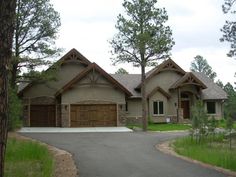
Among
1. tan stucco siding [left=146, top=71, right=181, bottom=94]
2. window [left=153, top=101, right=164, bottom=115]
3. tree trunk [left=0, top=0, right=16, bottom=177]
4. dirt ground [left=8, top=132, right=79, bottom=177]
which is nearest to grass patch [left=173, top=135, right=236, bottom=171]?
dirt ground [left=8, top=132, right=79, bottom=177]

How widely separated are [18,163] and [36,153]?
194 cm

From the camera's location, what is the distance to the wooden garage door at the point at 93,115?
4100 centimetres

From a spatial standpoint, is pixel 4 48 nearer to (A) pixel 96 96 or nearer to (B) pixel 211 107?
(A) pixel 96 96

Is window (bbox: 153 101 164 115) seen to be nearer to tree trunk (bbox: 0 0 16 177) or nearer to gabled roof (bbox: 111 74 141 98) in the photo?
gabled roof (bbox: 111 74 141 98)

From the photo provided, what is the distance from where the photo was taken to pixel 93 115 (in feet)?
Answer: 135

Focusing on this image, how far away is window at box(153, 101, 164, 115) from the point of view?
1854 inches

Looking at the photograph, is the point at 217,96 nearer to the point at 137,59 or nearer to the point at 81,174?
the point at 137,59

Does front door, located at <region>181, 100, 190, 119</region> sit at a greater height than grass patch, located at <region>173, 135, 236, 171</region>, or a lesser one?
greater

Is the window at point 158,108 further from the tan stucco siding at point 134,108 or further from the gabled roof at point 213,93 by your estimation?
the gabled roof at point 213,93

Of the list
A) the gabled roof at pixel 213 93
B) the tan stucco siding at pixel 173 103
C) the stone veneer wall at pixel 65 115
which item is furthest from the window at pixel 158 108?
the stone veneer wall at pixel 65 115

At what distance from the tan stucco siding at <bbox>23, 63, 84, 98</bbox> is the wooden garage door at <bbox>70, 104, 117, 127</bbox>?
11.7ft

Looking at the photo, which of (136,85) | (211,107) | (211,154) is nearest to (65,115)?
(136,85)

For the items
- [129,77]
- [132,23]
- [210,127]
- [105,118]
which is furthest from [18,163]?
[129,77]

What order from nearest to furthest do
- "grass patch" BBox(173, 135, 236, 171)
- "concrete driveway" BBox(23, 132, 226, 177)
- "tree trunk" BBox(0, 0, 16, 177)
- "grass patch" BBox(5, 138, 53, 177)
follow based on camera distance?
1. "tree trunk" BBox(0, 0, 16, 177)
2. "grass patch" BBox(5, 138, 53, 177)
3. "concrete driveway" BBox(23, 132, 226, 177)
4. "grass patch" BBox(173, 135, 236, 171)
